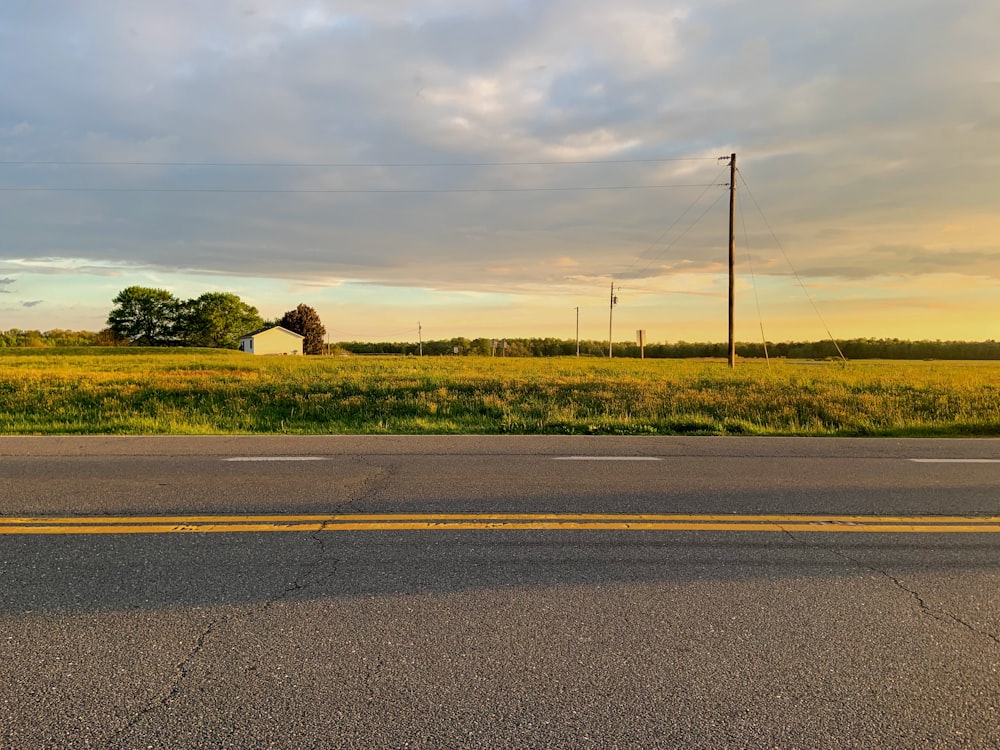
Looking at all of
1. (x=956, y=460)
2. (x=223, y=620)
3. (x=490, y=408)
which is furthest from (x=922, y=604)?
(x=490, y=408)

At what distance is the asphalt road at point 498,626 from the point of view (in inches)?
109

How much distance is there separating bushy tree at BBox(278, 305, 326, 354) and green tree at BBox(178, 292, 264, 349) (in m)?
8.40

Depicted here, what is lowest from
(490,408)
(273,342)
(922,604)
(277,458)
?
(922,604)

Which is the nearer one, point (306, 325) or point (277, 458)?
point (277, 458)

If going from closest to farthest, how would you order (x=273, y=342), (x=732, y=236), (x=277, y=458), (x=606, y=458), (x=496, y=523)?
(x=496, y=523)
(x=277, y=458)
(x=606, y=458)
(x=732, y=236)
(x=273, y=342)

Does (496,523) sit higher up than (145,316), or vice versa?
(145,316)

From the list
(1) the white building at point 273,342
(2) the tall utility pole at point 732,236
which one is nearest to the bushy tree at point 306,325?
(1) the white building at point 273,342

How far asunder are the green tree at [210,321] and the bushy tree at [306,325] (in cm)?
840

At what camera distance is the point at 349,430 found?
42.7 ft

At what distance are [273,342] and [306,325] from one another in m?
14.6

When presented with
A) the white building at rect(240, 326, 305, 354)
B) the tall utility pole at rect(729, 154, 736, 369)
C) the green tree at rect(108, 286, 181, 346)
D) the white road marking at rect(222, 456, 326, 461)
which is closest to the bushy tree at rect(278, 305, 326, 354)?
the white building at rect(240, 326, 305, 354)

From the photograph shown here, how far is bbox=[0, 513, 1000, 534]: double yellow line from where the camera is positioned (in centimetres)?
547

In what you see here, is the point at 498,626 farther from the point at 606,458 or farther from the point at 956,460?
the point at 956,460

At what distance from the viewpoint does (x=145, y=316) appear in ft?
351
